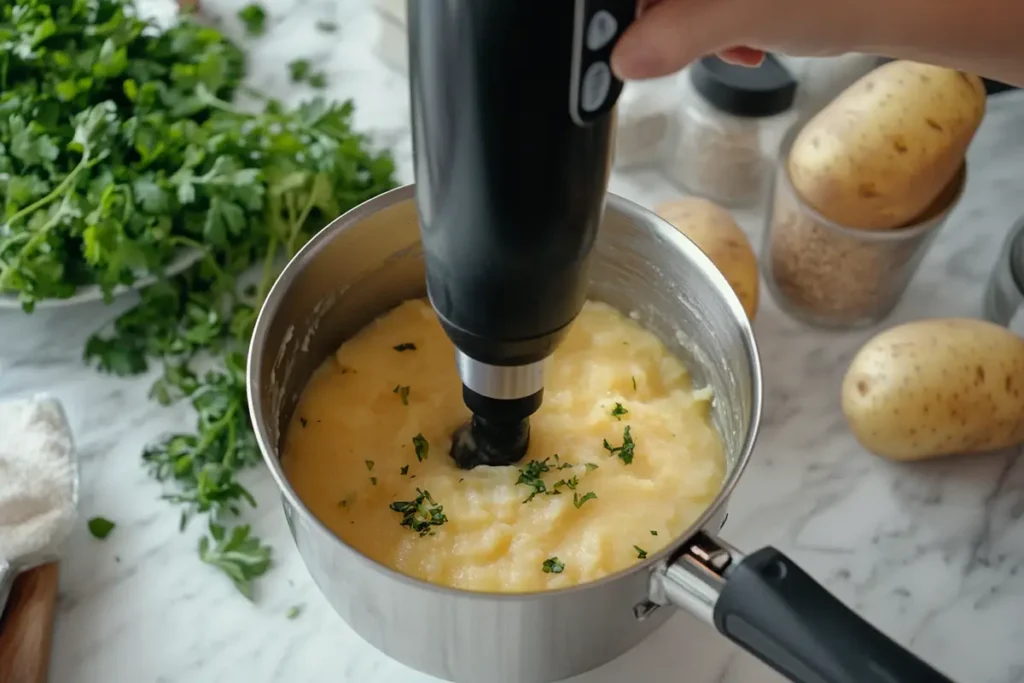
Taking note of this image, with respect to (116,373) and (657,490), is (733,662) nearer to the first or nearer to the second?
(657,490)

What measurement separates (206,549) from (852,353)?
24.7 inches

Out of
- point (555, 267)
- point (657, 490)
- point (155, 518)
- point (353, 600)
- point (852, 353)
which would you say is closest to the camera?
point (555, 267)

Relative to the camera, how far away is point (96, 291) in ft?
3.11

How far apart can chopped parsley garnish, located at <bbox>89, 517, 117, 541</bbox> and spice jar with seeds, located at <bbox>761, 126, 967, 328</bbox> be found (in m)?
0.66

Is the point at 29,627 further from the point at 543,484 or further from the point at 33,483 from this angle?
the point at 543,484

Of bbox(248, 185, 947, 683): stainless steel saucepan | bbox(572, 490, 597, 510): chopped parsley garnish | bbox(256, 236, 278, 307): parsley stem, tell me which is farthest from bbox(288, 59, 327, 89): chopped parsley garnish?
bbox(572, 490, 597, 510): chopped parsley garnish

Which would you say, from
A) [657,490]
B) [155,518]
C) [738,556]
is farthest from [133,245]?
[738,556]

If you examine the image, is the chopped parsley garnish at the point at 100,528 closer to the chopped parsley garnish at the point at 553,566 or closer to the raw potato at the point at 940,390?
the chopped parsley garnish at the point at 553,566

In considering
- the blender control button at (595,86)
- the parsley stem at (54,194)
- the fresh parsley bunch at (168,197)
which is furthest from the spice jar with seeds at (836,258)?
the parsley stem at (54,194)

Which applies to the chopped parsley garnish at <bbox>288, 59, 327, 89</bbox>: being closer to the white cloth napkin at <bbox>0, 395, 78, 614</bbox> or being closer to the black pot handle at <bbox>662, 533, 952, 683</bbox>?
the white cloth napkin at <bbox>0, 395, 78, 614</bbox>

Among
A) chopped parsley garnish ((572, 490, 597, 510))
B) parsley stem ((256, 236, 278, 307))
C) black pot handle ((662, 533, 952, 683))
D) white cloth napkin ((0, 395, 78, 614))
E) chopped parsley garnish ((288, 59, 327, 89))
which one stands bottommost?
white cloth napkin ((0, 395, 78, 614))

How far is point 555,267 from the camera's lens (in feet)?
1.72

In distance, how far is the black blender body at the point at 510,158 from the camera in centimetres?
43

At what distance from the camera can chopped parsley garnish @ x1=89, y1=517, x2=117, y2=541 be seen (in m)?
0.85
